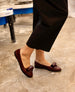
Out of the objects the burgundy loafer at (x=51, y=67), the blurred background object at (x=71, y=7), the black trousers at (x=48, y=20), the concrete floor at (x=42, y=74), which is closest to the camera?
the black trousers at (x=48, y=20)

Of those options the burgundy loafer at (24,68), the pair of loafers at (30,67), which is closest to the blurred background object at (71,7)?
the pair of loafers at (30,67)

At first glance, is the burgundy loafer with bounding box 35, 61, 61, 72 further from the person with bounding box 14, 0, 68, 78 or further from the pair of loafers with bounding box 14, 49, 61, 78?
the person with bounding box 14, 0, 68, 78

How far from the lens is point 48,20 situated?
3.32 feet

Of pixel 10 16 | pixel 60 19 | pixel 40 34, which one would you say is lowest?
pixel 10 16

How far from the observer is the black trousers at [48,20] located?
3.31ft

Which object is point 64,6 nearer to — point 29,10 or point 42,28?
point 42,28

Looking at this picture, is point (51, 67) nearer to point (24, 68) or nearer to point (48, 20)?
point (24, 68)

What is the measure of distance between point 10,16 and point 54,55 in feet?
2.79

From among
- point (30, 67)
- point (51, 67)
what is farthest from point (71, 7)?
point (30, 67)

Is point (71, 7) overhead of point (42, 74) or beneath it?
overhead

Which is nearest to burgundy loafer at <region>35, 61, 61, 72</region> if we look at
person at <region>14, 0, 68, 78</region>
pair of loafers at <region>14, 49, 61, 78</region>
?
pair of loafers at <region>14, 49, 61, 78</region>

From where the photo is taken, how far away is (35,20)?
1.22 metres

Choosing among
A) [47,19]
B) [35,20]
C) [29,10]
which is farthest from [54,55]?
[29,10]

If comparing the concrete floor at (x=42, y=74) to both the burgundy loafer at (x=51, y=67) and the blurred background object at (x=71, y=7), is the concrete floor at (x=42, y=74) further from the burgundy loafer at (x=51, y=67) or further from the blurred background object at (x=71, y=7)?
the blurred background object at (x=71, y=7)
